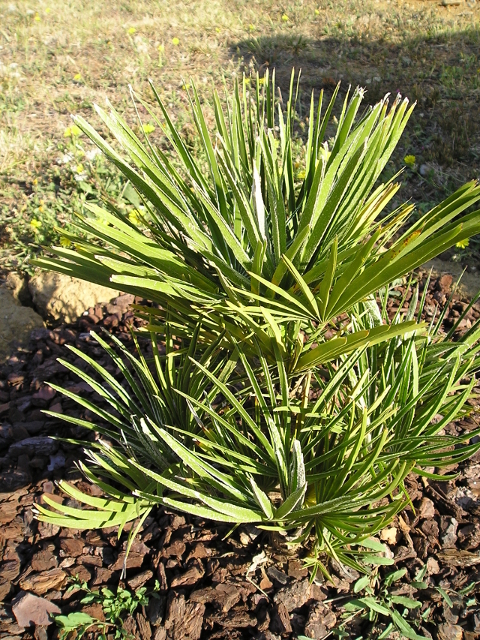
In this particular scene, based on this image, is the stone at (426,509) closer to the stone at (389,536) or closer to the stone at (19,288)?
the stone at (389,536)

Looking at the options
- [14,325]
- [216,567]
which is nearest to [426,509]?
[216,567]

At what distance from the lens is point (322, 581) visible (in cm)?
151

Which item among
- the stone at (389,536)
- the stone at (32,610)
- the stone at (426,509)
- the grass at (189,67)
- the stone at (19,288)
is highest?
the grass at (189,67)

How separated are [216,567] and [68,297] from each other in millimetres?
1546

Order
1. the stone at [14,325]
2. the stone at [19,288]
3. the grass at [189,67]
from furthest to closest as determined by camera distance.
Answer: the grass at [189,67]
the stone at [19,288]
the stone at [14,325]

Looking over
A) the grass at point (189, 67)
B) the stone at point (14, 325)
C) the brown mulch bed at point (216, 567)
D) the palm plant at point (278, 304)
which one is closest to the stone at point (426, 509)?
the brown mulch bed at point (216, 567)

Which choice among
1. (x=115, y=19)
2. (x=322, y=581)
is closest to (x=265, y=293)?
(x=322, y=581)

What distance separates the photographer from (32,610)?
1.47m

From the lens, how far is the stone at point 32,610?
1.46m

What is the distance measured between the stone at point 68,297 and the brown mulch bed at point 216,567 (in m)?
0.89

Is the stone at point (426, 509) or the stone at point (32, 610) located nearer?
the stone at point (32, 610)

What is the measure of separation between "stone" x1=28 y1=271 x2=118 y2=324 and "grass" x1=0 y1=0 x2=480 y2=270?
1.24 feet

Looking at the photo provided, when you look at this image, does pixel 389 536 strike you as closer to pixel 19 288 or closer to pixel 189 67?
pixel 19 288

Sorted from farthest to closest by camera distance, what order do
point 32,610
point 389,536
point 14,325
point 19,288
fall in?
point 19,288 < point 14,325 < point 389,536 < point 32,610
